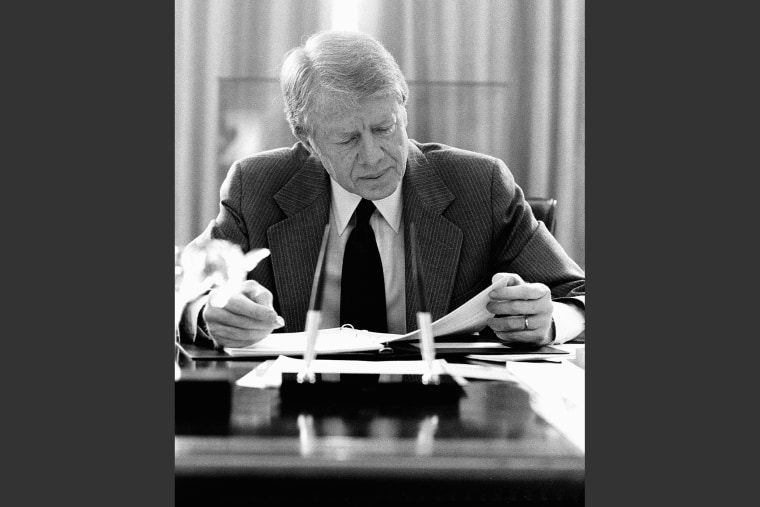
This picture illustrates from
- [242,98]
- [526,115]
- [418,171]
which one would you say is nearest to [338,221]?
[418,171]

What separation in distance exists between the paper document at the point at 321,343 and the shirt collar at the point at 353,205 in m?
0.34

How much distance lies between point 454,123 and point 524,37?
325 mm

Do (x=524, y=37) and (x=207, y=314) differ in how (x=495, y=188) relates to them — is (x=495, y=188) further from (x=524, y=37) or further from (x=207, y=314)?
(x=207, y=314)

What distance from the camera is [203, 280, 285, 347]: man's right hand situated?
2.71 metres

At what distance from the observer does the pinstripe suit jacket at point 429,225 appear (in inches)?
109

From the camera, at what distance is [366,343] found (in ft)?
9.05

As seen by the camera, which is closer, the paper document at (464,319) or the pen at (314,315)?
the pen at (314,315)

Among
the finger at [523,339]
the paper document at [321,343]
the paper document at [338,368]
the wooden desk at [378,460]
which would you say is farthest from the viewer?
the finger at [523,339]

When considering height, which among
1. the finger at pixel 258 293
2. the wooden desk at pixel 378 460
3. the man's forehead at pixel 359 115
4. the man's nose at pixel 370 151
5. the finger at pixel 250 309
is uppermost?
the man's forehead at pixel 359 115

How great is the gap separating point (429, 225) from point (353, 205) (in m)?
0.24

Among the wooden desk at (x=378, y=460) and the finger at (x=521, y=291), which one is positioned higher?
the finger at (x=521, y=291)

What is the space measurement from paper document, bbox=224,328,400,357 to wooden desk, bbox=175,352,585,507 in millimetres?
345

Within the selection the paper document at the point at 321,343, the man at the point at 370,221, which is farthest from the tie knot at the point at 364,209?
the paper document at the point at 321,343

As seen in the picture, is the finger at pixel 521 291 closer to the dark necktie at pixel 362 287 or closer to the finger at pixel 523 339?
the finger at pixel 523 339
